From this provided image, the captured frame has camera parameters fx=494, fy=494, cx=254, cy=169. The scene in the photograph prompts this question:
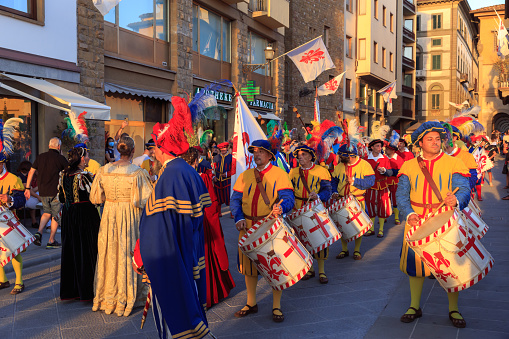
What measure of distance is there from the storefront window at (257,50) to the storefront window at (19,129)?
1194 cm

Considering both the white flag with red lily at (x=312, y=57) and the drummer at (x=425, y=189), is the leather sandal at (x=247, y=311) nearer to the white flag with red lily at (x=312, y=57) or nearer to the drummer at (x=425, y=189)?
the drummer at (x=425, y=189)

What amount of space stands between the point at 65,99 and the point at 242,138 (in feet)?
16.2

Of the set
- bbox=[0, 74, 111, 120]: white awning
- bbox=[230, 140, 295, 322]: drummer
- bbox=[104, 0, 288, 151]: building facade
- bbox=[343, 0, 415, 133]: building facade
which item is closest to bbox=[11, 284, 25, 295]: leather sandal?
bbox=[230, 140, 295, 322]: drummer

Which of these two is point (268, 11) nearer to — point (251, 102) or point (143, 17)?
point (251, 102)

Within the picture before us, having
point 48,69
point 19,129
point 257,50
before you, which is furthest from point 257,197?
point 257,50

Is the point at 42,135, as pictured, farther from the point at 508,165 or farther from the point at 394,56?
the point at 394,56

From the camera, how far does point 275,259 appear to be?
4.82m

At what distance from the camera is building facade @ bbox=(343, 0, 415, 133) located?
111ft

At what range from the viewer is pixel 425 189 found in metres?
4.90

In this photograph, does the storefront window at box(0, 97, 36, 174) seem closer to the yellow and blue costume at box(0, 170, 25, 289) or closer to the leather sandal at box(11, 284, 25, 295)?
the yellow and blue costume at box(0, 170, 25, 289)

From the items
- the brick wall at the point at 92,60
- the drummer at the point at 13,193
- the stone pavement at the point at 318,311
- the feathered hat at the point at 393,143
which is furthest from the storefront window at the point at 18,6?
the feathered hat at the point at 393,143

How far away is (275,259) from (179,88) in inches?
484

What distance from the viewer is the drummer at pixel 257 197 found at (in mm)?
5227

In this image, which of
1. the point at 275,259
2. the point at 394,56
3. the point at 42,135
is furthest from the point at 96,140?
the point at 394,56
